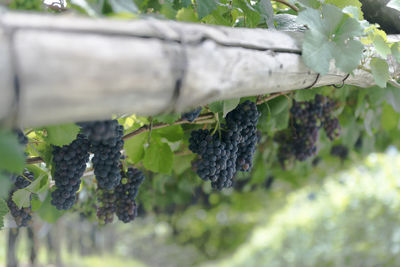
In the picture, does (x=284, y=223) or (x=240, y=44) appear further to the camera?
(x=284, y=223)

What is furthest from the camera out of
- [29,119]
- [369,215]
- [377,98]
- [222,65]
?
[369,215]

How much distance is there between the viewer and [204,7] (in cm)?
137

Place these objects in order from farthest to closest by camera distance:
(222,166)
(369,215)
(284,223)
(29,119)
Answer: (284,223) → (369,215) → (222,166) → (29,119)

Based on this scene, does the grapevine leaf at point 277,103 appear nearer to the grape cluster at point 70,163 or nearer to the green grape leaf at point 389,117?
the grape cluster at point 70,163

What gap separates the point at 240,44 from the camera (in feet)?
3.13

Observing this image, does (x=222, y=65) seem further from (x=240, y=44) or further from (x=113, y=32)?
(x=113, y=32)

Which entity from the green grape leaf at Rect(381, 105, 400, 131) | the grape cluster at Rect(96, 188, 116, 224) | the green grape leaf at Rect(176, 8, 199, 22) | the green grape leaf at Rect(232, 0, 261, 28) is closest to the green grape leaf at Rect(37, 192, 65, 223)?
the grape cluster at Rect(96, 188, 116, 224)

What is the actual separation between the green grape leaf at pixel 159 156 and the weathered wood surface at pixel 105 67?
91 centimetres

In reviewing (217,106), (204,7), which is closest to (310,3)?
(204,7)

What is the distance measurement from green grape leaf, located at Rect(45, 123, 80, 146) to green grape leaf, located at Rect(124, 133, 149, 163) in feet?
1.42

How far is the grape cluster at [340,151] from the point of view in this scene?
4.38 metres

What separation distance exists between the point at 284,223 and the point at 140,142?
19.6 ft

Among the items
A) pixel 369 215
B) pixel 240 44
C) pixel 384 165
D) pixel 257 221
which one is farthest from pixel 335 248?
pixel 240 44

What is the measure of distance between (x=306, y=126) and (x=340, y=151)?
2.20 m
